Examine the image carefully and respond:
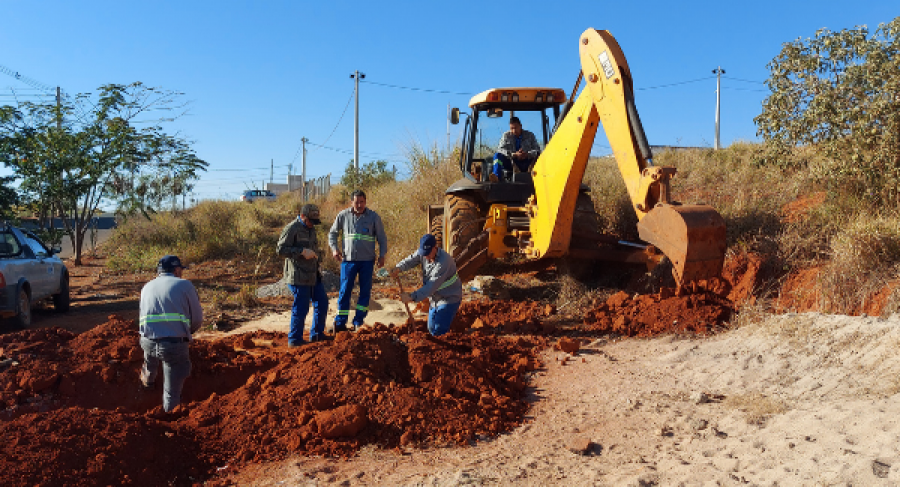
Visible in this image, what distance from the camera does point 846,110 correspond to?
28.4 feet

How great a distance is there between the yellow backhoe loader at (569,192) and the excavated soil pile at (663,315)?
0.59 metres

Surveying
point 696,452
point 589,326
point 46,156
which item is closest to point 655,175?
point 589,326

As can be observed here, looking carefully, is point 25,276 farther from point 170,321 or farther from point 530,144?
point 530,144

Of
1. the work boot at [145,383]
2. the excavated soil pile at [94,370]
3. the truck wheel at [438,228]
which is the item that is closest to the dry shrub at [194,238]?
the truck wheel at [438,228]

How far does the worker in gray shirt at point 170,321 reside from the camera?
5.11m

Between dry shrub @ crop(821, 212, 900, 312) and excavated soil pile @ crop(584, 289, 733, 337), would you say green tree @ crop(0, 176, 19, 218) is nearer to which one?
excavated soil pile @ crop(584, 289, 733, 337)

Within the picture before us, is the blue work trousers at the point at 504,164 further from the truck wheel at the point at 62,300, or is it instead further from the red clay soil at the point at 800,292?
the truck wheel at the point at 62,300

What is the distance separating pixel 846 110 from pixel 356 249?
6.62 m

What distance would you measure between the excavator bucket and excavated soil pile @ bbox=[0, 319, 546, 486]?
1.66m

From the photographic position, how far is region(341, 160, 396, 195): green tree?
24.3 m

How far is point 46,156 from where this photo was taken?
1394 cm

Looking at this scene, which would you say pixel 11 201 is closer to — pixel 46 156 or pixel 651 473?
pixel 46 156

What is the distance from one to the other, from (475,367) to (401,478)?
1.88m

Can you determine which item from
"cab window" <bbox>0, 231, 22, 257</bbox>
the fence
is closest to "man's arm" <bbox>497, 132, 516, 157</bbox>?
"cab window" <bbox>0, 231, 22, 257</bbox>
